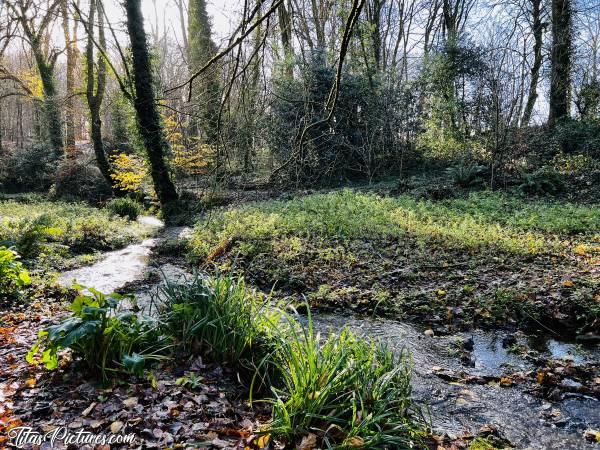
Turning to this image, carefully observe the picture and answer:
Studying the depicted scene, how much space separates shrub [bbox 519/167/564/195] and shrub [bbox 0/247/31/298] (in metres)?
11.7

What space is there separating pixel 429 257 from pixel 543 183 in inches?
263

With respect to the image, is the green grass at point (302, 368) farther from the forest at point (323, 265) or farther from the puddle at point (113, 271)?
the puddle at point (113, 271)

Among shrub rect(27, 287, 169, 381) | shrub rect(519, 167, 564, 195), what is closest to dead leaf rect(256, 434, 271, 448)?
shrub rect(27, 287, 169, 381)

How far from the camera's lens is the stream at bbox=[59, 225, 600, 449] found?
2.81 meters

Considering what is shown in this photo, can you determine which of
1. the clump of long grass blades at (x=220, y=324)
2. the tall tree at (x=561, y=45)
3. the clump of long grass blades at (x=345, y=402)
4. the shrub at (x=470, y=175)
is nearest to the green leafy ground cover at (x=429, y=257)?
the clump of long grass blades at (x=220, y=324)

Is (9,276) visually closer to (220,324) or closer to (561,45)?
(220,324)

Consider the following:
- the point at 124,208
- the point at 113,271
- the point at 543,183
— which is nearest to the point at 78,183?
the point at 124,208

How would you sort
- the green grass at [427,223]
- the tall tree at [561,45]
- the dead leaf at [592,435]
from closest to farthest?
the dead leaf at [592,435], the green grass at [427,223], the tall tree at [561,45]

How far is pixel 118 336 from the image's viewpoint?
2.94 meters

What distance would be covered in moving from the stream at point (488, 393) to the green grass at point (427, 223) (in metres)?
2.85

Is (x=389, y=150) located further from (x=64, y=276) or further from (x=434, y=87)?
(x=64, y=276)

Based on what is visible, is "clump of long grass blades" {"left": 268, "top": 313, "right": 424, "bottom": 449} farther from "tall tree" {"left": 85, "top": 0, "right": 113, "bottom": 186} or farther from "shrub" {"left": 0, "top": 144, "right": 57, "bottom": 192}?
"shrub" {"left": 0, "top": 144, "right": 57, "bottom": 192}

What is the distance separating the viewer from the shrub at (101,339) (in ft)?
8.71

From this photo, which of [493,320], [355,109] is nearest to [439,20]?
[355,109]
